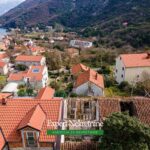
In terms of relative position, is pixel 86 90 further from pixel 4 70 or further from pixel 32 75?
pixel 4 70

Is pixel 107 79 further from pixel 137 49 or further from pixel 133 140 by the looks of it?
pixel 137 49

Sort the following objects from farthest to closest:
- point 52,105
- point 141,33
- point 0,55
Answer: point 141,33
point 0,55
point 52,105

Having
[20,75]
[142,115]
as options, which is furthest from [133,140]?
[20,75]

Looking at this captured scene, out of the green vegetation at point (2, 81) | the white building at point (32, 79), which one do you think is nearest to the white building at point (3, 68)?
the green vegetation at point (2, 81)

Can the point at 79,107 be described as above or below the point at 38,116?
below

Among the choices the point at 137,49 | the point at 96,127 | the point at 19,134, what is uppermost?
the point at 19,134

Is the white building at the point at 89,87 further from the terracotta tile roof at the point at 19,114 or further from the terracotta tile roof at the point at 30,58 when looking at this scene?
the terracotta tile roof at the point at 30,58

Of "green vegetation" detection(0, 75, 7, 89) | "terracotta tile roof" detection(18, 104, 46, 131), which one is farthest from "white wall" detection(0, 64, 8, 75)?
"terracotta tile roof" detection(18, 104, 46, 131)

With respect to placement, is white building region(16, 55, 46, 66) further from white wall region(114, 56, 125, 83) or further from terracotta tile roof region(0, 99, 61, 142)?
terracotta tile roof region(0, 99, 61, 142)
